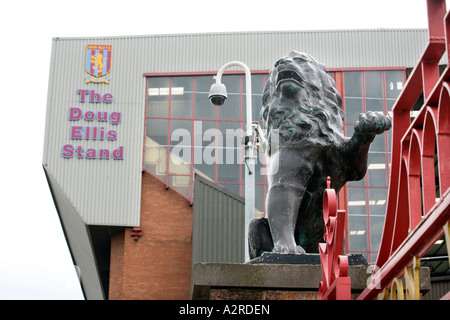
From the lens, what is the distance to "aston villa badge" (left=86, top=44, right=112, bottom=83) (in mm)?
32156

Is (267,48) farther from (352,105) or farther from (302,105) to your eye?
(302,105)

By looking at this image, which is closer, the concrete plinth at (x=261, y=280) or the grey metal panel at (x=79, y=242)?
the concrete plinth at (x=261, y=280)

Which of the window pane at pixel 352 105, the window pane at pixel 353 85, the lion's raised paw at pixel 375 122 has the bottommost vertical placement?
the lion's raised paw at pixel 375 122

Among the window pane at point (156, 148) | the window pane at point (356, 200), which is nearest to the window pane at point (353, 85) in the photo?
the window pane at point (356, 200)

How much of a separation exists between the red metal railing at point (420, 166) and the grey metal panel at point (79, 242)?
2728 centimetres

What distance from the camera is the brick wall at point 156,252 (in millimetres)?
30891

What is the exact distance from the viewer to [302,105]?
23.8ft

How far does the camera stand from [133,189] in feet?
102

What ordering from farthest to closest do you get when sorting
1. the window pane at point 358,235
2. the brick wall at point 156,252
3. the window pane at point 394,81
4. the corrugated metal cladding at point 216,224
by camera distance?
the window pane at point 394,81 < the brick wall at point 156,252 < the window pane at point 358,235 < the corrugated metal cladding at point 216,224

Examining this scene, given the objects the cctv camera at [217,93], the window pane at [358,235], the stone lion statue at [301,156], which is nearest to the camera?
the stone lion statue at [301,156]

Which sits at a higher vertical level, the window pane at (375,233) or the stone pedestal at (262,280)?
the window pane at (375,233)

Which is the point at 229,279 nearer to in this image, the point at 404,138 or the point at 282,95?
the point at 282,95

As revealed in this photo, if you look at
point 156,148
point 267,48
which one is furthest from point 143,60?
point 267,48

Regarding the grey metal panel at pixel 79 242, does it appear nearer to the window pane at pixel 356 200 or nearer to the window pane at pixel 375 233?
the window pane at pixel 356 200
